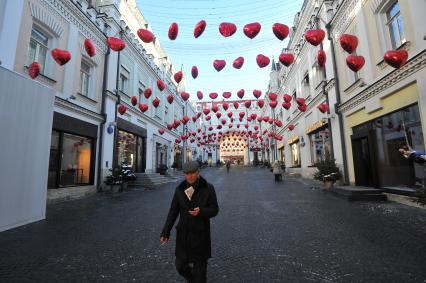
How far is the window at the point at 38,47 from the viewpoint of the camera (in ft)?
30.3

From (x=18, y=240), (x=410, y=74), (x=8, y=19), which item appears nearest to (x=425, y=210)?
(x=410, y=74)

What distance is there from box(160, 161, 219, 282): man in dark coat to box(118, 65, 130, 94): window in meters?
14.5

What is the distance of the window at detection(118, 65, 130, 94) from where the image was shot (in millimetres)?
15715

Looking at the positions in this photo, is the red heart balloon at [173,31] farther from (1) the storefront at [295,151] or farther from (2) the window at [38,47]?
(1) the storefront at [295,151]

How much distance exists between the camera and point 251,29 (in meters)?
7.75

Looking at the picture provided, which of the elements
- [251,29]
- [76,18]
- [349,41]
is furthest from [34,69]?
[349,41]

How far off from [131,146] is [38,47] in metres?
8.52

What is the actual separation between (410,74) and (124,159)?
14.8 m

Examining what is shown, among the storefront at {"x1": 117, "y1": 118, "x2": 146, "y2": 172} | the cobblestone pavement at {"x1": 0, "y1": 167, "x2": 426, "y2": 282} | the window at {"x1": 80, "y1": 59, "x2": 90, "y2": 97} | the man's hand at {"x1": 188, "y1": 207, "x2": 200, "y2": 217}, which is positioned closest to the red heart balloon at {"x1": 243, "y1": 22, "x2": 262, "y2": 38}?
the cobblestone pavement at {"x1": 0, "y1": 167, "x2": 426, "y2": 282}

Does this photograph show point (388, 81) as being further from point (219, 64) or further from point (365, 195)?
point (219, 64)

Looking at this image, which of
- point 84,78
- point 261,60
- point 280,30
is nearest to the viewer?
point 280,30

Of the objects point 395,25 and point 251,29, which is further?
point 395,25

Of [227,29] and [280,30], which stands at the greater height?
[227,29]

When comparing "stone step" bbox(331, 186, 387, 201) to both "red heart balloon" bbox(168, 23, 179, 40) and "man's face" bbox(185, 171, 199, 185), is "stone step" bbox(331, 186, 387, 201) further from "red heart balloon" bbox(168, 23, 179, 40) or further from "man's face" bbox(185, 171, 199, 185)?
"red heart balloon" bbox(168, 23, 179, 40)
